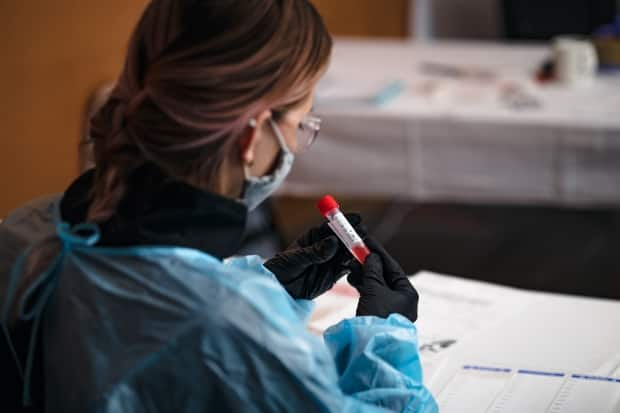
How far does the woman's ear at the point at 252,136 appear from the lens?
0.96m

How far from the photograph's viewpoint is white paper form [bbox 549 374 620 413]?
1168mm

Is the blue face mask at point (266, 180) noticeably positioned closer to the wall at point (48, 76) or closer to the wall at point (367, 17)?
the wall at point (48, 76)

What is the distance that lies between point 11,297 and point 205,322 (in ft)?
0.75

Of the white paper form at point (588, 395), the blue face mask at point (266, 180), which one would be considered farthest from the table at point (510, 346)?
the blue face mask at point (266, 180)

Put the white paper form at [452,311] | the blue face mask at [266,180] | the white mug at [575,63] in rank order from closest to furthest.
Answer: the blue face mask at [266,180], the white paper form at [452,311], the white mug at [575,63]

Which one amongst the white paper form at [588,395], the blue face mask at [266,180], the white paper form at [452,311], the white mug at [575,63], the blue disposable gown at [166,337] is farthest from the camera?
the white mug at [575,63]

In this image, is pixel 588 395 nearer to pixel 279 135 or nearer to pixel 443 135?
pixel 279 135

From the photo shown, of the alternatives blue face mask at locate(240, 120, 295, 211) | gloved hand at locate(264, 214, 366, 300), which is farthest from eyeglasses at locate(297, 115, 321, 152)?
gloved hand at locate(264, 214, 366, 300)

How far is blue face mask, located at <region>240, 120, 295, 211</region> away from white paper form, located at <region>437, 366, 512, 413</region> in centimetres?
37

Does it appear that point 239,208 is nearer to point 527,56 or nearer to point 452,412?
point 452,412

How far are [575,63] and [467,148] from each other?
1.79 ft

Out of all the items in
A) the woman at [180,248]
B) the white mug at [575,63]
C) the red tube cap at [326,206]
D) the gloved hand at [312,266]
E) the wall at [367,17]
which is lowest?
the wall at [367,17]

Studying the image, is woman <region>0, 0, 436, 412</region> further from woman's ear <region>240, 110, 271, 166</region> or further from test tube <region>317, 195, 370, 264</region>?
test tube <region>317, 195, 370, 264</region>

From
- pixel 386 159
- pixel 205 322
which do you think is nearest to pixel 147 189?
pixel 205 322
